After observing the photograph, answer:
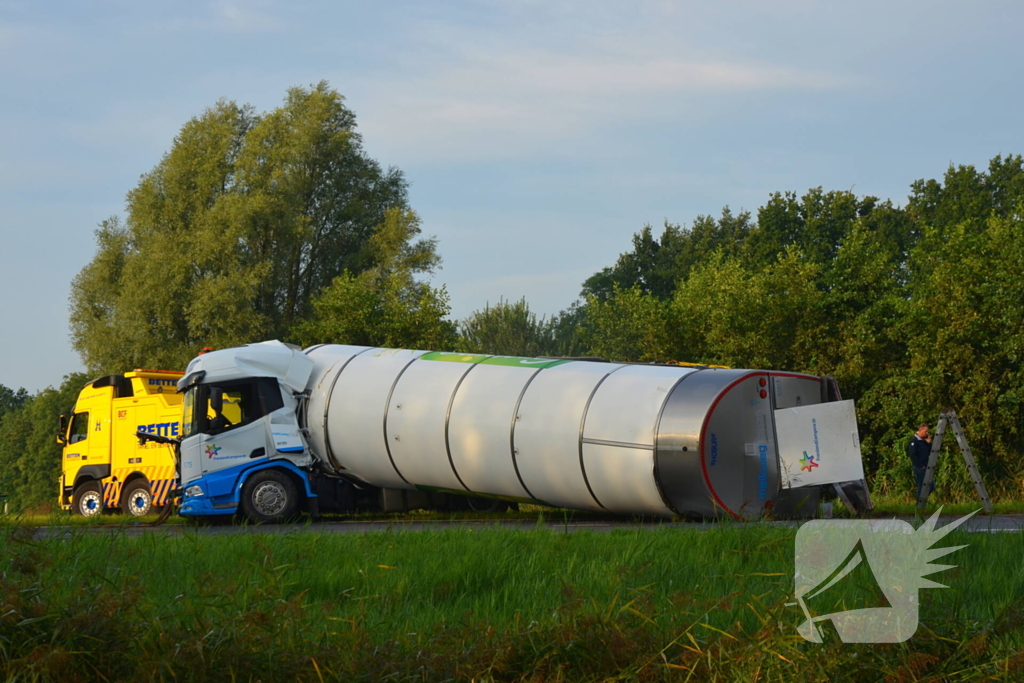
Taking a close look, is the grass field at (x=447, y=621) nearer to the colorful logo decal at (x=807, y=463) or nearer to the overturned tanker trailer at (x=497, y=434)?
the overturned tanker trailer at (x=497, y=434)

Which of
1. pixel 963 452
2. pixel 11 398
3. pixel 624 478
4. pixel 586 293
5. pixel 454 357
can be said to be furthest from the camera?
pixel 11 398

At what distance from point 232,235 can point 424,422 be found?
95.3 ft

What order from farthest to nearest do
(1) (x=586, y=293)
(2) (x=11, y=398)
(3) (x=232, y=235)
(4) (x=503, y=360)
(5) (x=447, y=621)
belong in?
(2) (x=11, y=398) < (1) (x=586, y=293) < (3) (x=232, y=235) < (4) (x=503, y=360) < (5) (x=447, y=621)

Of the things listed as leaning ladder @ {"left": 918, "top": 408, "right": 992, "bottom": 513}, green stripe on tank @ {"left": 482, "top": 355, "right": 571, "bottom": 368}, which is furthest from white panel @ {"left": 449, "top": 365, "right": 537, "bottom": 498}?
leaning ladder @ {"left": 918, "top": 408, "right": 992, "bottom": 513}

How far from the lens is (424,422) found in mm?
16844

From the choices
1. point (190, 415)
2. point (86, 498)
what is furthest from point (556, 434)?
point (86, 498)

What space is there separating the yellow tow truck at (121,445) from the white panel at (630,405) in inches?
469

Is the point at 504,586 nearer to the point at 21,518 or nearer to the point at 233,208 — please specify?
Answer: the point at 21,518

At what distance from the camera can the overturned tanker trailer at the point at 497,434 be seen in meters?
14.7

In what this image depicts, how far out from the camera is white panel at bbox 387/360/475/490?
16.8m

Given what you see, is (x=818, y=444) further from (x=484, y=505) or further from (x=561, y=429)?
(x=484, y=505)

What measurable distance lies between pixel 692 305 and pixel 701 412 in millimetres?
18878

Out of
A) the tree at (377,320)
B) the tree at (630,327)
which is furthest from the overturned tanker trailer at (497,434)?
the tree at (377,320)

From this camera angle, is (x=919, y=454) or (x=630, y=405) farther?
(x=919, y=454)
